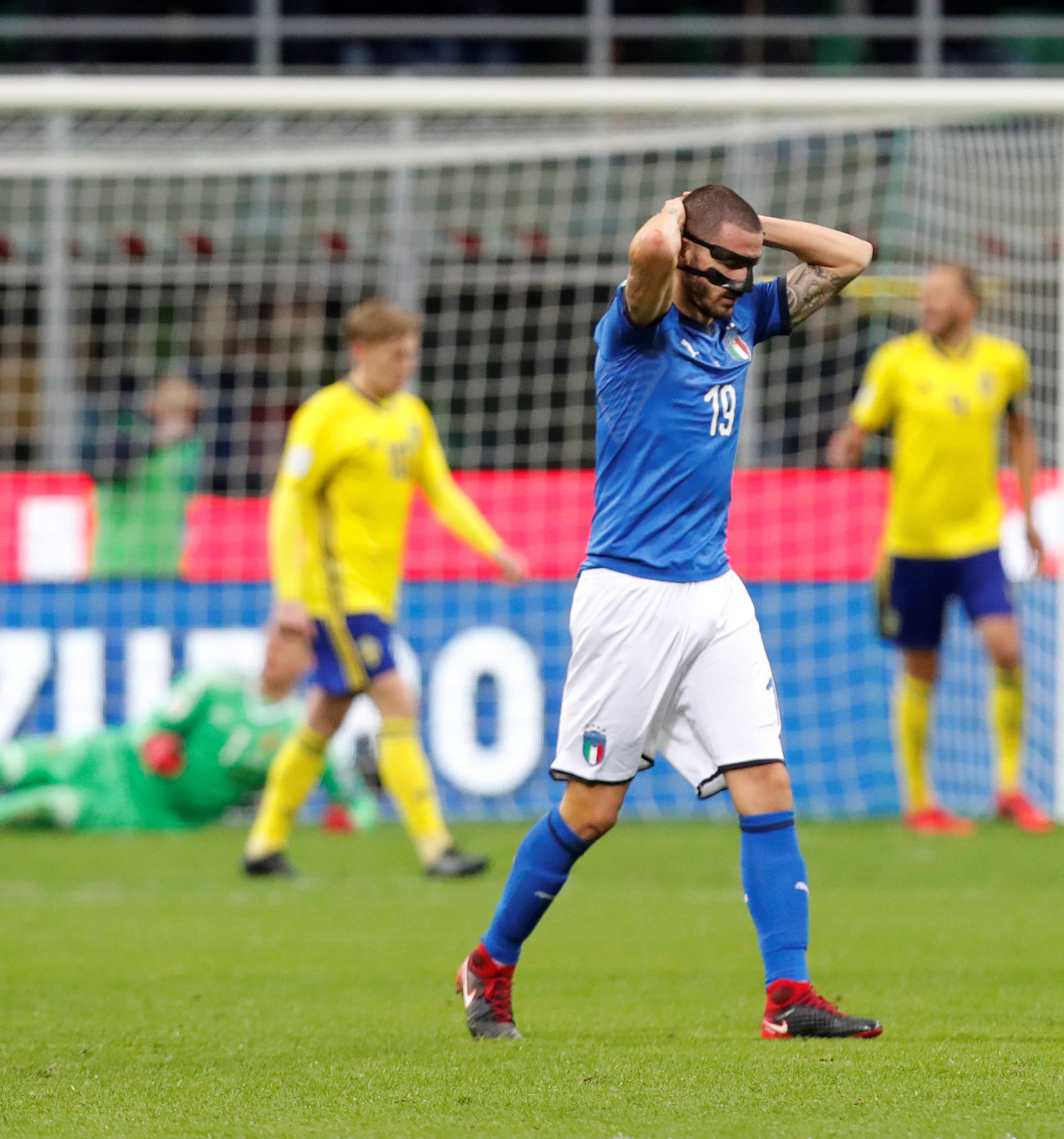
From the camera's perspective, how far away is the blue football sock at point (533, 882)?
448 cm

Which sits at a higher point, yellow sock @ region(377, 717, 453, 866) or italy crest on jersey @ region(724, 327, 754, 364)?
italy crest on jersey @ region(724, 327, 754, 364)

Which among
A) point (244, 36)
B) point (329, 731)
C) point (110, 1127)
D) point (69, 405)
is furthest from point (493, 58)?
point (110, 1127)

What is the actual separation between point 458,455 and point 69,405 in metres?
2.44

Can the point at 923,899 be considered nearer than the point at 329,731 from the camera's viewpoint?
Yes

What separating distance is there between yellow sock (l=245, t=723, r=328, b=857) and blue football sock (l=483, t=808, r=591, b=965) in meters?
3.24

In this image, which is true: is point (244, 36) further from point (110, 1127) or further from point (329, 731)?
point (110, 1127)

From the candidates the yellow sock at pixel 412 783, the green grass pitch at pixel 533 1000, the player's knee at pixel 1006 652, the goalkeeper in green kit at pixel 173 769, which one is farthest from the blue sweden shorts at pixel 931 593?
the goalkeeper in green kit at pixel 173 769

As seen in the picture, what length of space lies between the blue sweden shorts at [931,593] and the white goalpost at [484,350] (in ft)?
3.34

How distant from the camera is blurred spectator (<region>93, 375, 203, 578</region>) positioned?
1055 centimetres

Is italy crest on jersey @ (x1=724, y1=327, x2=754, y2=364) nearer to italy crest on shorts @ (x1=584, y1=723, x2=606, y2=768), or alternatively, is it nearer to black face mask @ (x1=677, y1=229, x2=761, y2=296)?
black face mask @ (x1=677, y1=229, x2=761, y2=296)

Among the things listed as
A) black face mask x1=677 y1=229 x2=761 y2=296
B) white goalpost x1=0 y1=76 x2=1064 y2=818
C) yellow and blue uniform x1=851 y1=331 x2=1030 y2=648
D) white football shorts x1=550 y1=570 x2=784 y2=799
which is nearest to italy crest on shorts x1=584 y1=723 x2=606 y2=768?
white football shorts x1=550 y1=570 x2=784 y2=799

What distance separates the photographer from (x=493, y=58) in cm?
1723

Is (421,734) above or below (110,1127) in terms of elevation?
below

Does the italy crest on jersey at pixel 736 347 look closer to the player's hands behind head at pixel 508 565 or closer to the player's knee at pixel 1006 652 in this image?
the player's hands behind head at pixel 508 565
